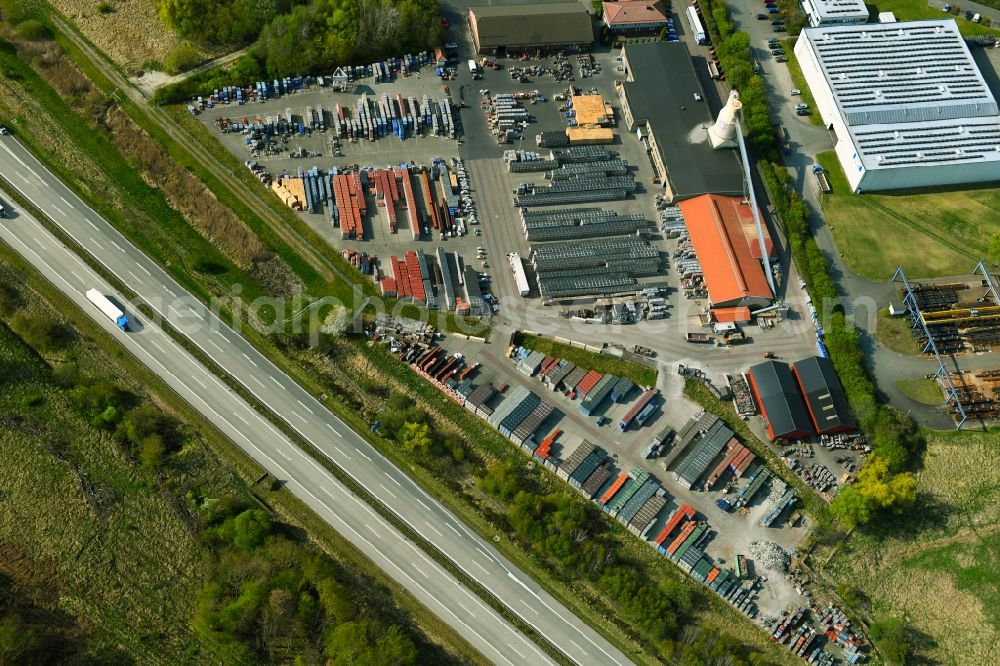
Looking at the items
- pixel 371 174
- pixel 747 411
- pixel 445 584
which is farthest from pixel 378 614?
pixel 371 174

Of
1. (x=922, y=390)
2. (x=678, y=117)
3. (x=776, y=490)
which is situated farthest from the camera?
(x=678, y=117)

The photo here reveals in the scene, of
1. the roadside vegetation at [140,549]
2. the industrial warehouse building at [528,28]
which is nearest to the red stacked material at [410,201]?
the industrial warehouse building at [528,28]

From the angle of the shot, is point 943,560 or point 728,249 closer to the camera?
point 943,560

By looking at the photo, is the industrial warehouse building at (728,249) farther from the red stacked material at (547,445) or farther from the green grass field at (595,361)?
the red stacked material at (547,445)

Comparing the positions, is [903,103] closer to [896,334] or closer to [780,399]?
[896,334]

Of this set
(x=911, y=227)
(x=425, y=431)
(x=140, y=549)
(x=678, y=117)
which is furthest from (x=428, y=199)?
(x=911, y=227)

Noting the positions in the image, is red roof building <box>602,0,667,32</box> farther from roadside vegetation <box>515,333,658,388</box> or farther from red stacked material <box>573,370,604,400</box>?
red stacked material <box>573,370,604,400</box>

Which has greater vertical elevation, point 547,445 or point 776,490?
point 547,445
